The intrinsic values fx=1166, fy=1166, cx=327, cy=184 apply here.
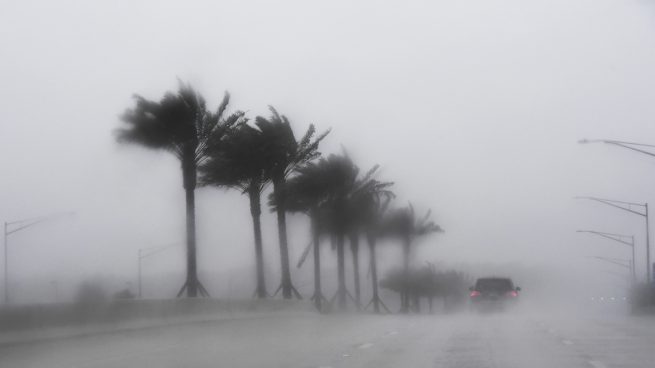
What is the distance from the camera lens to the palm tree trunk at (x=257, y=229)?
52.0 metres

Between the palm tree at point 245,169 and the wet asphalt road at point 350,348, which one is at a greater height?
the palm tree at point 245,169

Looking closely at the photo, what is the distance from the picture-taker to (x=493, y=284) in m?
49.8

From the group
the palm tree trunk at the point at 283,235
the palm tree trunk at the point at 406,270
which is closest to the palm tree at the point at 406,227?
the palm tree trunk at the point at 406,270

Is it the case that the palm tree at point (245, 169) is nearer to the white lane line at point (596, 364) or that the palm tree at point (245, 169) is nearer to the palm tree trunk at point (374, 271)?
the white lane line at point (596, 364)

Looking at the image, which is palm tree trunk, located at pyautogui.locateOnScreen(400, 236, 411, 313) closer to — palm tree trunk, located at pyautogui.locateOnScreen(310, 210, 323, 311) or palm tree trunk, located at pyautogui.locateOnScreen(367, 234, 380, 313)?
palm tree trunk, located at pyautogui.locateOnScreen(367, 234, 380, 313)

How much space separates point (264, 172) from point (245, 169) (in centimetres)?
292

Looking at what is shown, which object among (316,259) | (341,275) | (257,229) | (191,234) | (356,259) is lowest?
(341,275)

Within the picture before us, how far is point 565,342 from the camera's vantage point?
78.1 ft

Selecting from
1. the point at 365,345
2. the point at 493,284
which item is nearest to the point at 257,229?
the point at 493,284

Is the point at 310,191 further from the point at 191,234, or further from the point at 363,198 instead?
the point at 191,234

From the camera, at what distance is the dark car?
161 feet

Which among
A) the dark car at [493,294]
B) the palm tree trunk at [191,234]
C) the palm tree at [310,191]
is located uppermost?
the palm tree at [310,191]

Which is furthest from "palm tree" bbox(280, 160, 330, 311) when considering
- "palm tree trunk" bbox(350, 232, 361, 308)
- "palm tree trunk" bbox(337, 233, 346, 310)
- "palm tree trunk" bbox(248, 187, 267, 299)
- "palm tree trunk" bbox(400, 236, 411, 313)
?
"palm tree trunk" bbox(400, 236, 411, 313)

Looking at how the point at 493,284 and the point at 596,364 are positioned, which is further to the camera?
the point at 493,284
